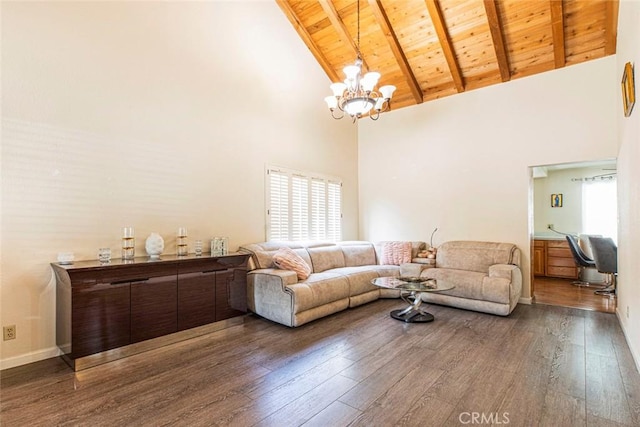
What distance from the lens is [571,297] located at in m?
5.02

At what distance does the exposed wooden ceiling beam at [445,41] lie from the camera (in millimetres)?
4344

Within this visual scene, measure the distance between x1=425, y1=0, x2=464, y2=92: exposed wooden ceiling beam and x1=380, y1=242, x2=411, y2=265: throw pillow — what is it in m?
2.89

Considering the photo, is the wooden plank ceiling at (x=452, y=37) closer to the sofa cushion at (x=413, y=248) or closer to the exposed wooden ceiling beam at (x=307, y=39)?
the exposed wooden ceiling beam at (x=307, y=39)

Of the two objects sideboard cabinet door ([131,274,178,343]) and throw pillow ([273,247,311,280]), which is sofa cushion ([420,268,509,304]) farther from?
sideboard cabinet door ([131,274,178,343])

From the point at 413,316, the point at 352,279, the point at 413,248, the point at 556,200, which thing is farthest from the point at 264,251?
the point at 556,200

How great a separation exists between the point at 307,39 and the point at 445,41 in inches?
92.4

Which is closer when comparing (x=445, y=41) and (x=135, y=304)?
(x=135, y=304)

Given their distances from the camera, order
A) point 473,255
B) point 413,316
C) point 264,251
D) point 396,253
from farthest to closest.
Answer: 1. point 396,253
2. point 473,255
3. point 264,251
4. point 413,316

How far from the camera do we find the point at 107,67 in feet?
10.7

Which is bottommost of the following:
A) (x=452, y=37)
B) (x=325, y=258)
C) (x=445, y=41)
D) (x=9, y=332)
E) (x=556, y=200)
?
(x=9, y=332)

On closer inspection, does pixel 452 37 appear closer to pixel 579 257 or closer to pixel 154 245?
pixel 579 257

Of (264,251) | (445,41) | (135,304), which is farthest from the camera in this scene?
(445,41)

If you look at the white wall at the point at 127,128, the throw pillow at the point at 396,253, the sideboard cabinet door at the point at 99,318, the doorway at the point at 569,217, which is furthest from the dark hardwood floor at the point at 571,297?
the sideboard cabinet door at the point at 99,318

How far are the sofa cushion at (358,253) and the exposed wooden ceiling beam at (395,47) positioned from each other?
9.61 ft
